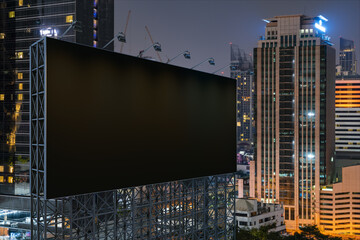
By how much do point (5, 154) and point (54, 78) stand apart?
52.5 metres

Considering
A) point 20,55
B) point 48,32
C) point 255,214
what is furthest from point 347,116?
point 20,55

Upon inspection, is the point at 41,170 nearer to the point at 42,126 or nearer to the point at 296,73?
the point at 42,126

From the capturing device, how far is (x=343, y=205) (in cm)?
10988

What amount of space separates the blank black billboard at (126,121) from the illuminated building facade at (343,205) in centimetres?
7878

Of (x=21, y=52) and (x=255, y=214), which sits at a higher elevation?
(x=21, y=52)

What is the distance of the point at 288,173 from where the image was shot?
11281 cm

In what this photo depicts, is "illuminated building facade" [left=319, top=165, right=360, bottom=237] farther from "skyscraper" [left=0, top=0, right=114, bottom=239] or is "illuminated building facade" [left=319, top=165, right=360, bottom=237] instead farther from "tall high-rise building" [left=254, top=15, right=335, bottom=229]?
"skyscraper" [left=0, top=0, right=114, bottom=239]

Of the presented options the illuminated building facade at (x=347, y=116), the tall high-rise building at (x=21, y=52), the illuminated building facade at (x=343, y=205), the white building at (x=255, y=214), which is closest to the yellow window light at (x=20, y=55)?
the tall high-rise building at (x=21, y=52)

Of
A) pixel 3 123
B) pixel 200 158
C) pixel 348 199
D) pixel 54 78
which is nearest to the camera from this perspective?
pixel 54 78

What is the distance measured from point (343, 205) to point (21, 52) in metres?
74.4

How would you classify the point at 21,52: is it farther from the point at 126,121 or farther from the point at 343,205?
the point at 343,205

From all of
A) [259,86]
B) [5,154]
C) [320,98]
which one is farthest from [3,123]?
[320,98]

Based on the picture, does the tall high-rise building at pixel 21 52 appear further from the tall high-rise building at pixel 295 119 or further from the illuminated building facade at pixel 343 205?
the illuminated building facade at pixel 343 205

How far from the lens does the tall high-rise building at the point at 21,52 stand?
233 feet
